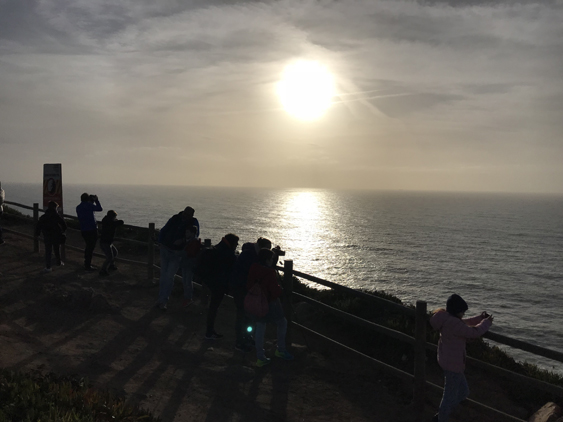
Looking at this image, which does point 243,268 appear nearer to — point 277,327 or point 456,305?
point 277,327

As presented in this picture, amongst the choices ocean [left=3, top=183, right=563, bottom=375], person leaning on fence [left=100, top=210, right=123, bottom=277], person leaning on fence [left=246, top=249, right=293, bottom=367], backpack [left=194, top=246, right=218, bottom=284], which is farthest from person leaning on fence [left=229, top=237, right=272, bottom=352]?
ocean [left=3, top=183, right=563, bottom=375]

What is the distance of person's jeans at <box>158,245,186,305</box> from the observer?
395 inches

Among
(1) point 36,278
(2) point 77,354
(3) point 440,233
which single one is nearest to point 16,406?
(2) point 77,354

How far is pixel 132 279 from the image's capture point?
41.0 feet

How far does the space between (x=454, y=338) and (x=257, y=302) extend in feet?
9.81

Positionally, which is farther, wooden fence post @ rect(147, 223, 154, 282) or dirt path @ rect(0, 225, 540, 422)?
wooden fence post @ rect(147, 223, 154, 282)

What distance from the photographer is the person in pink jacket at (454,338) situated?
5422 millimetres

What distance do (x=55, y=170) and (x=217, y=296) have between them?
7.74 meters

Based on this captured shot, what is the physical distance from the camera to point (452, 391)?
573cm

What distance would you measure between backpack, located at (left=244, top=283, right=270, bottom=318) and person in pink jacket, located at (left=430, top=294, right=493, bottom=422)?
Answer: 266 cm

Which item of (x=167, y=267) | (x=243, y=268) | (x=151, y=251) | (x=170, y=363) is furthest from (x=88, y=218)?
(x=243, y=268)

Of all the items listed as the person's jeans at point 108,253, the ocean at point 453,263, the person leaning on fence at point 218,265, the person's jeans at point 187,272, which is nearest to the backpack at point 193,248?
the person's jeans at point 187,272

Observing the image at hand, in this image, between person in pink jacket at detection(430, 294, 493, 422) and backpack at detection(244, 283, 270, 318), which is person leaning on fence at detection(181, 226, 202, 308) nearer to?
backpack at detection(244, 283, 270, 318)

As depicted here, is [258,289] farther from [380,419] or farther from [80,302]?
[80,302]
